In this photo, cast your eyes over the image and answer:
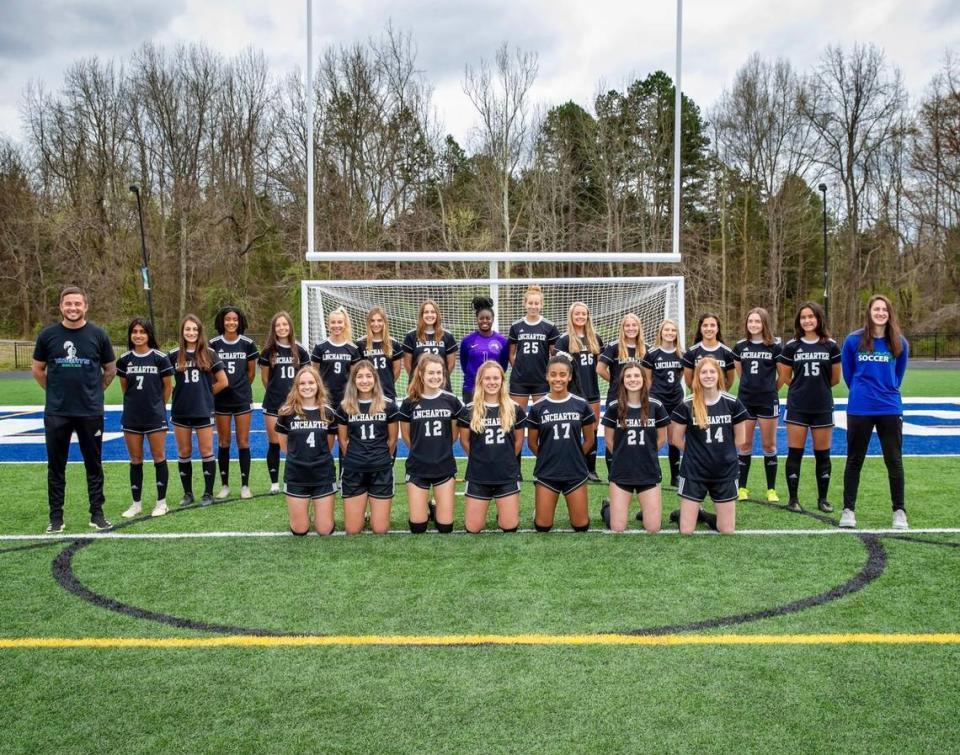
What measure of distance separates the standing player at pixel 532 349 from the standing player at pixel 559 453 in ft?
4.85

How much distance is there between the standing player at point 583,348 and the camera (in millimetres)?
7289

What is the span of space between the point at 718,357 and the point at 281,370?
4003mm

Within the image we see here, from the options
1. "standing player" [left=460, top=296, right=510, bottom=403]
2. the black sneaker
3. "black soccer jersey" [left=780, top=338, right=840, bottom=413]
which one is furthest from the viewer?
"standing player" [left=460, top=296, right=510, bottom=403]

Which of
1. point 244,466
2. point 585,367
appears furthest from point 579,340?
point 244,466

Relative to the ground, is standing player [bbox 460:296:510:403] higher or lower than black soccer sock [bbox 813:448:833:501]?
higher

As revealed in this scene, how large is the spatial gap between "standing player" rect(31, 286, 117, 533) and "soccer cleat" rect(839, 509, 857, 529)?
5766 mm

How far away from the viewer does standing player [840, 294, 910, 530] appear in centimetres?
579

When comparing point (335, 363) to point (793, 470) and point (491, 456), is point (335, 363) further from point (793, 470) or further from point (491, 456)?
point (793, 470)

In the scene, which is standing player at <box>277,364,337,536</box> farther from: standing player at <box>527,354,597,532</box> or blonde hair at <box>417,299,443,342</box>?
blonde hair at <box>417,299,443,342</box>

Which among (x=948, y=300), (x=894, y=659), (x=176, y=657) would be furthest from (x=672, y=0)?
(x=948, y=300)

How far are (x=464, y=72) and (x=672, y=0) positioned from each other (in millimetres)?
14192

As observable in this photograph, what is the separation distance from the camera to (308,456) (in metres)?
5.80

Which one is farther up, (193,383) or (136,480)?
(193,383)

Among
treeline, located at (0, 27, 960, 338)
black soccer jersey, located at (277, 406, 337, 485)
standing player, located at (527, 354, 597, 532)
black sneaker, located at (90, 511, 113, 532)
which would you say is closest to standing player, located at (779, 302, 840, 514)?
standing player, located at (527, 354, 597, 532)
